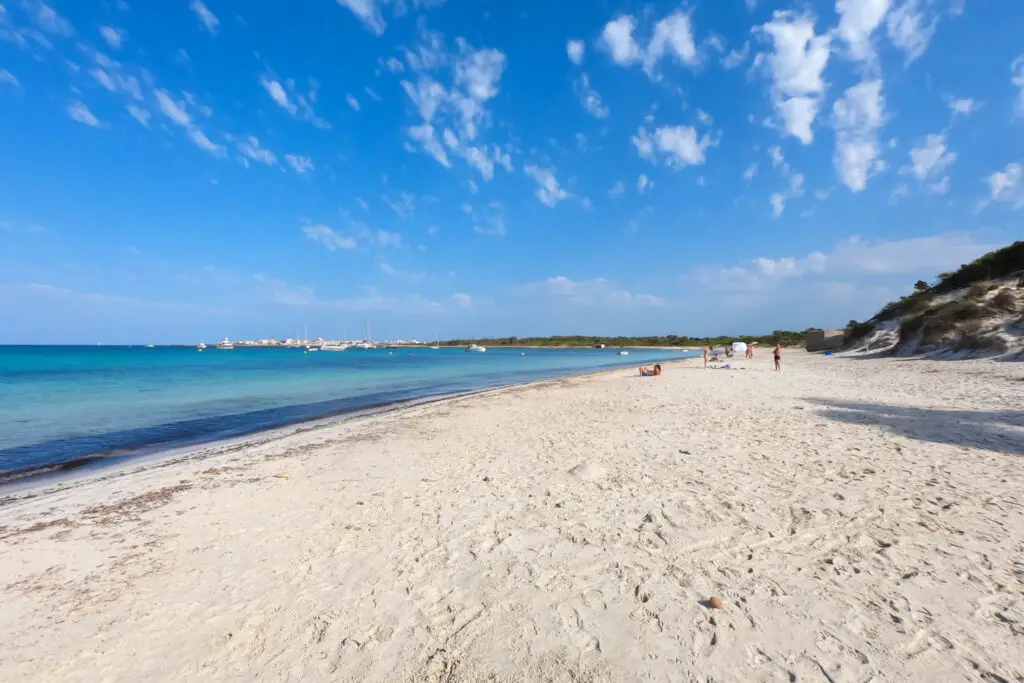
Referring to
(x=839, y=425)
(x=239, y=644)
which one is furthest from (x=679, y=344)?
(x=239, y=644)

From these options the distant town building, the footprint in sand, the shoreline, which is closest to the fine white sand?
the footprint in sand

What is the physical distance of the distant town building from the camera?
51.4 m

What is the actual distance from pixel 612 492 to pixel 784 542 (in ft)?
7.31

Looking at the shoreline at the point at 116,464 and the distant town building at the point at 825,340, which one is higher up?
the distant town building at the point at 825,340

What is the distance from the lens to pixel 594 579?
3.99 metres

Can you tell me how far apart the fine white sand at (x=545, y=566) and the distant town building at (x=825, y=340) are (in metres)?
51.7

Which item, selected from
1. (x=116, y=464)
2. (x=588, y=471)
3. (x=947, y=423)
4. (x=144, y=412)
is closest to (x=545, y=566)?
(x=588, y=471)

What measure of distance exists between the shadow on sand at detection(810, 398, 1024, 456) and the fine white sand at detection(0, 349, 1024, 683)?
0.11 meters

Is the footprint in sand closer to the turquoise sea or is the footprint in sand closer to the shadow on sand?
the shadow on sand

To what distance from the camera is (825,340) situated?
53.3 meters

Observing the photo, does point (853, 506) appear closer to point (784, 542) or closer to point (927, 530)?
point (927, 530)

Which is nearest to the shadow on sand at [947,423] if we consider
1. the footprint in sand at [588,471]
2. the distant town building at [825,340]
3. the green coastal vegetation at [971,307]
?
the footprint in sand at [588,471]

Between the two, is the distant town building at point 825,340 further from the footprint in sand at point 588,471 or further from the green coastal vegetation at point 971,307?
the footprint in sand at point 588,471

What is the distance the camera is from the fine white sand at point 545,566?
9.95 feet
